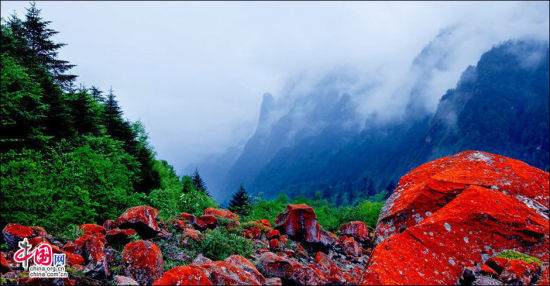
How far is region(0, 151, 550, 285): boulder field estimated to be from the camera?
173 inches

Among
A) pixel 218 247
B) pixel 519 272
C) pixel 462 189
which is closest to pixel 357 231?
pixel 218 247

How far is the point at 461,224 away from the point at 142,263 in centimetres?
683

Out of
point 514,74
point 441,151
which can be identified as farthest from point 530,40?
point 441,151

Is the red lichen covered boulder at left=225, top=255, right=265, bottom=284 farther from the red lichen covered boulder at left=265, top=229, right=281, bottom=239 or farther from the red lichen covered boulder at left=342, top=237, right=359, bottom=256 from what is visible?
the red lichen covered boulder at left=342, top=237, right=359, bottom=256

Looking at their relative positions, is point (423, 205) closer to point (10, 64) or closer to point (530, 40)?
point (10, 64)

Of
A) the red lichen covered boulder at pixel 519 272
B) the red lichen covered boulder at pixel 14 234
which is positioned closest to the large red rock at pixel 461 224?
the red lichen covered boulder at pixel 519 272

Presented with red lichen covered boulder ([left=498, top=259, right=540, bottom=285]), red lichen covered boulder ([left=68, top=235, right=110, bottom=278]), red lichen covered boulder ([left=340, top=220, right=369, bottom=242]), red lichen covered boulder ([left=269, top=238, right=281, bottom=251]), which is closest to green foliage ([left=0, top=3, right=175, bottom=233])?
red lichen covered boulder ([left=68, top=235, right=110, bottom=278])

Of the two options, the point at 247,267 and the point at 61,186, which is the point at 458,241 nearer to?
the point at 247,267

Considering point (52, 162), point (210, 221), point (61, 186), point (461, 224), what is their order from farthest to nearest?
1. point (210, 221)
2. point (52, 162)
3. point (61, 186)
4. point (461, 224)

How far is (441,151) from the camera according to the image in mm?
146500

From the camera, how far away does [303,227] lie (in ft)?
42.1

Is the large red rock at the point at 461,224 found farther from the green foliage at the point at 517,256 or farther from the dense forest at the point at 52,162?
the dense forest at the point at 52,162

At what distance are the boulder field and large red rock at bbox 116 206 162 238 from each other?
3 centimetres

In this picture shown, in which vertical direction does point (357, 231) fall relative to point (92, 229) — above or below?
above
